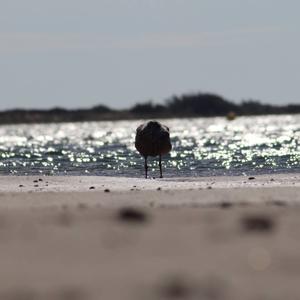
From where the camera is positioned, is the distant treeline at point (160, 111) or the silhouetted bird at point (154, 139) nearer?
the silhouetted bird at point (154, 139)

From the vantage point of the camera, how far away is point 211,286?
7.77 metres

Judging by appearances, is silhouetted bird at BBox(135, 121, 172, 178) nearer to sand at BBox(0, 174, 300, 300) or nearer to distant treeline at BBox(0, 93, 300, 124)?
sand at BBox(0, 174, 300, 300)

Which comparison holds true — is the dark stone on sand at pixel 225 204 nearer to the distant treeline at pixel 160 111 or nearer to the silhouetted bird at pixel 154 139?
the silhouetted bird at pixel 154 139

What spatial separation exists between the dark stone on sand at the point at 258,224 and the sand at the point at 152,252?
0.6 inches

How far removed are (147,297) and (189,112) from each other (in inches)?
6271

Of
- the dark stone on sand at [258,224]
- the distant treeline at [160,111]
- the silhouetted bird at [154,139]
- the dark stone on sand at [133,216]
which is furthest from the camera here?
the distant treeline at [160,111]

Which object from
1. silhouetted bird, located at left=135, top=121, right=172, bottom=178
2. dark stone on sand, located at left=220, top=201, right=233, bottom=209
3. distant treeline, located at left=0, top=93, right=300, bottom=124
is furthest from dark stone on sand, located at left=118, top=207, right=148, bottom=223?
distant treeline, located at left=0, top=93, right=300, bottom=124

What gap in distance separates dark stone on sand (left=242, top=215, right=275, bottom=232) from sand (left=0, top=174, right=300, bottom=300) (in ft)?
0.05

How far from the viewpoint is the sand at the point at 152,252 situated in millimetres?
7707

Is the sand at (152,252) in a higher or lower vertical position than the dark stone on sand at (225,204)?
higher

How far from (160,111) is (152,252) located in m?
150

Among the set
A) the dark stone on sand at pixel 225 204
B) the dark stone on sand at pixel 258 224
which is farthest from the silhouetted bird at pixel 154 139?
the dark stone on sand at pixel 258 224

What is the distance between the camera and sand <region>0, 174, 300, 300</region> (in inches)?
303

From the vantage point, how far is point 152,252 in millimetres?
9242
